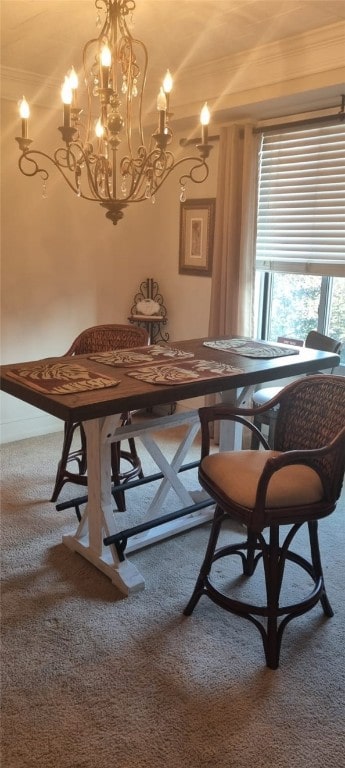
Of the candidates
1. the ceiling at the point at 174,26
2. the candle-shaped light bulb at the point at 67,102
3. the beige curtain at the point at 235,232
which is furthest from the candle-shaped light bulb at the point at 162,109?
the beige curtain at the point at 235,232

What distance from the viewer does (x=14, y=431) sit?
411cm

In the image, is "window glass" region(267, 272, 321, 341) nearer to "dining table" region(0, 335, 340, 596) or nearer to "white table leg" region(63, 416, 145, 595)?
"dining table" region(0, 335, 340, 596)

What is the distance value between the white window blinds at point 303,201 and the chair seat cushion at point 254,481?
6.02 feet

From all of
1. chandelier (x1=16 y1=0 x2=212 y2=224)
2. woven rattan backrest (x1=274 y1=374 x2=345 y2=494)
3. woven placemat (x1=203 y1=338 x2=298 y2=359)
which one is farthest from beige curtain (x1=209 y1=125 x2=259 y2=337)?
woven rattan backrest (x1=274 y1=374 x2=345 y2=494)

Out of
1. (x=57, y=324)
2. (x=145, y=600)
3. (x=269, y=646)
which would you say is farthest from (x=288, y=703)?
(x=57, y=324)

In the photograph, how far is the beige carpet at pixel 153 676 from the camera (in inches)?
62.7

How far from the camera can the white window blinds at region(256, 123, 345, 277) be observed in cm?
337

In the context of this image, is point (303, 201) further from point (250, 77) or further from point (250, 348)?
point (250, 348)

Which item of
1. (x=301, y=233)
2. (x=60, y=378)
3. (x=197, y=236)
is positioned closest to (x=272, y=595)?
(x=60, y=378)

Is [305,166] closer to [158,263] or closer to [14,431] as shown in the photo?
[158,263]

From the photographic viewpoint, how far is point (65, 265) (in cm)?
422

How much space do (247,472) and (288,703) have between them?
725 millimetres

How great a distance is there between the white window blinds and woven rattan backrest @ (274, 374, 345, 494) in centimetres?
151

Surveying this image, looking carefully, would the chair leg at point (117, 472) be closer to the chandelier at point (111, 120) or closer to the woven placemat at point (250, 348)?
the woven placemat at point (250, 348)
